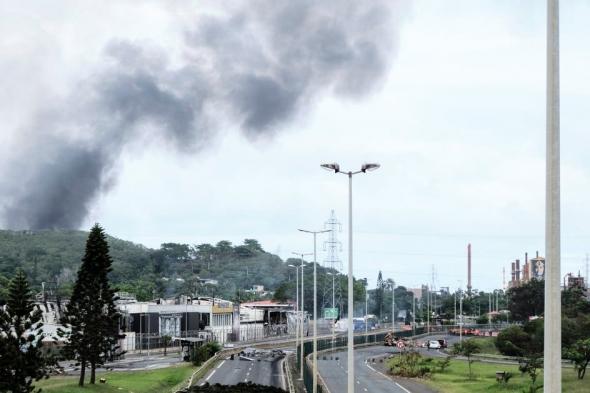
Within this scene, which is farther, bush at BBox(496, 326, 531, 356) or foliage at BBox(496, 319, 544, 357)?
bush at BBox(496, 326, 531, 356)

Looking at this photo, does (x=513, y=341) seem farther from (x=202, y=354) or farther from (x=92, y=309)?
(x=92, y=309)

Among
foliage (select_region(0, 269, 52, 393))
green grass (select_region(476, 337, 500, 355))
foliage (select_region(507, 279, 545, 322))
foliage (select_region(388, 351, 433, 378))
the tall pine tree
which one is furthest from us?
foliage (select_region(507, 279, 545, 322))

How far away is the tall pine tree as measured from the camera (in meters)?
70.4

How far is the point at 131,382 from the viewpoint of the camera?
71875mm

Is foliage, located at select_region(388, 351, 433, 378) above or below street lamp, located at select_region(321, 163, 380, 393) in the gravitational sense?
below

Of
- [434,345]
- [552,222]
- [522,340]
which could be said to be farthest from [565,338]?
[552,222]

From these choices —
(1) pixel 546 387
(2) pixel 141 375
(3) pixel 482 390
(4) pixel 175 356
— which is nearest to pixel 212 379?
(2) pixel 141 375

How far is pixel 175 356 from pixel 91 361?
4378cm

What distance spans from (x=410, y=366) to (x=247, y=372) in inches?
632

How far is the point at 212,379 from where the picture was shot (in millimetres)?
73375

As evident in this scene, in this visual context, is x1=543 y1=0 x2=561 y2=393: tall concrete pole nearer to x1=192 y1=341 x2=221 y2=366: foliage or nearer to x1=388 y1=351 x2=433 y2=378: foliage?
x1=388 y1=351 x2=433 y2=378: foliage

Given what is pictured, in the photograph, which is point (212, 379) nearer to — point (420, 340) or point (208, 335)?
point (208, 335)

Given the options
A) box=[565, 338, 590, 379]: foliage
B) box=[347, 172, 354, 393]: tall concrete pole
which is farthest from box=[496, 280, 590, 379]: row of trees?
box=[347, 172, 354, 393]: tall concrete pole

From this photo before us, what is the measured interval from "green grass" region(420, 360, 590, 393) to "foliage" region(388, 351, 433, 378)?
130cm
